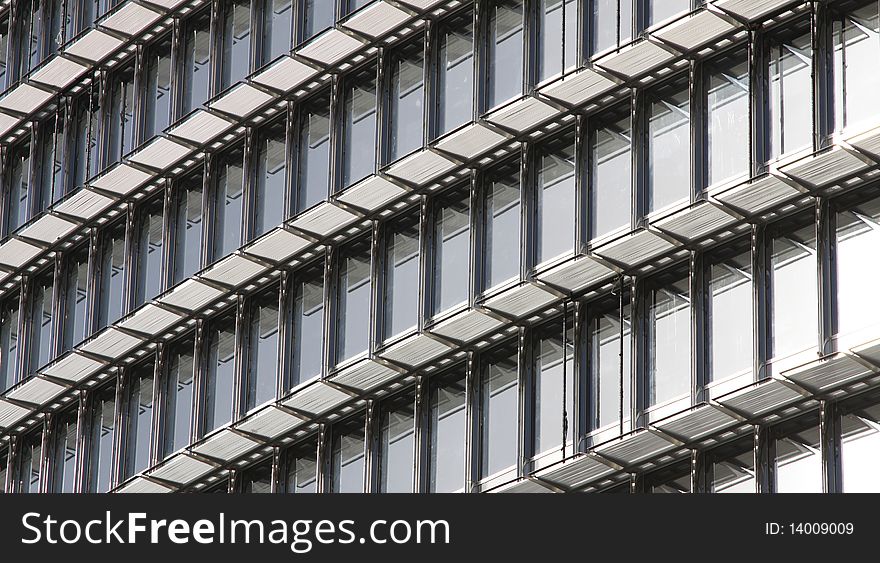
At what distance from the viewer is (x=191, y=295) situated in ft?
190

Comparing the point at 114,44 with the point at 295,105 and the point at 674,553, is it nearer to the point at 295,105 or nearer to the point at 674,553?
the point at 295,105

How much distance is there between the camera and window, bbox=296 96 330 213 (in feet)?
184

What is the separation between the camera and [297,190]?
56531 millimetres

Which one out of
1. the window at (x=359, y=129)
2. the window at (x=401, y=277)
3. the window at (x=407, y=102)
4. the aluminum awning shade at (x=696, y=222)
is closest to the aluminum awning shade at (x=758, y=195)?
the aluminum awning shade at (x=696, y=222)

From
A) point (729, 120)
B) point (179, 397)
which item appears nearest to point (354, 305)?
point (179, 397)

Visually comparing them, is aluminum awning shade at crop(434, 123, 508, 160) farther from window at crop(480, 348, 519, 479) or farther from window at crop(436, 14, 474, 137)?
window at crop(480, 348, 519, 479)

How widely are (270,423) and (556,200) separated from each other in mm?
9834

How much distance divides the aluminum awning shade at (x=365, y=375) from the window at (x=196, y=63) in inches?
380

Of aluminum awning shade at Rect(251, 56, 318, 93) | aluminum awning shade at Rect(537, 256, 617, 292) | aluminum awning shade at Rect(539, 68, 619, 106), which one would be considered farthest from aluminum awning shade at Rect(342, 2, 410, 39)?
aluminum awning shade at Rect(537, 256, 617, 292)

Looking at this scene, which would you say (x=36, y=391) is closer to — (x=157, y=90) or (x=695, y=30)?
(x=157, y=90)

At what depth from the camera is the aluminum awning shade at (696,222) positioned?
48.0 metres

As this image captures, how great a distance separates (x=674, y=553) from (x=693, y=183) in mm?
16876

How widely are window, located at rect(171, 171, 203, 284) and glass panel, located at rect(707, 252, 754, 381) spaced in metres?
16.0

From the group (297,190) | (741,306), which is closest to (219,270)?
(297,190)
